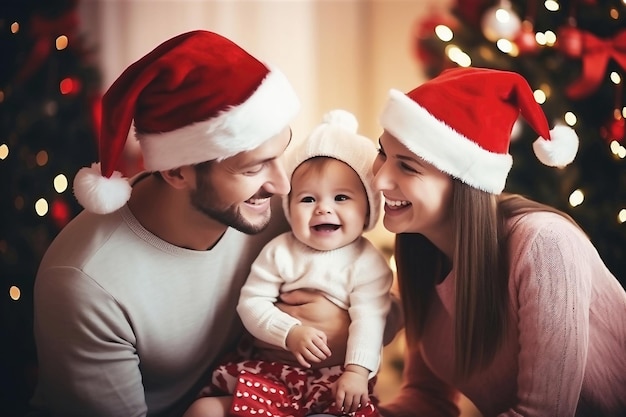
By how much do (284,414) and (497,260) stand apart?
0.57m

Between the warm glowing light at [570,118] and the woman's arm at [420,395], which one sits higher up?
the warm glowing light at [570,118]

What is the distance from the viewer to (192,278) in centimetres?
164

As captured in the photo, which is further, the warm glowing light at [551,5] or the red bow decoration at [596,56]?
the warm glowing light at [551,5]

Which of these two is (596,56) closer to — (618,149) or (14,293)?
(618,149)

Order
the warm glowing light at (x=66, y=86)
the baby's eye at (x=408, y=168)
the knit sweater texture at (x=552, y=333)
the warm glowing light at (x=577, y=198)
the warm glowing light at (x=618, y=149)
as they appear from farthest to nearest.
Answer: the warm glowing light at (x=66, y=86), the warm glowing light at (x=577, y=198), the warm glowing light at (x=618, y=149), the baby's eye at (x=408, y=168), the knit sweater texture at (x=552, y=333)

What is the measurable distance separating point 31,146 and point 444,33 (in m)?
1.31

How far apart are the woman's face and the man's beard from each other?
0.30 meters

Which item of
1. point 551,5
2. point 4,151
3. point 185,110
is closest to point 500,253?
point 185,110

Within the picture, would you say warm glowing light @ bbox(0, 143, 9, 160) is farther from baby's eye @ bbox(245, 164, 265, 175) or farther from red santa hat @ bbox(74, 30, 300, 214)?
baby's eye @ bbox(245, 164, 265, 175)

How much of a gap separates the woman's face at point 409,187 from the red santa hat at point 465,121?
4 centimetres

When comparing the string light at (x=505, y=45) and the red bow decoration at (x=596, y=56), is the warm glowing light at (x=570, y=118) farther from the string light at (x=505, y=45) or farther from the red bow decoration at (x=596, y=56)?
the string light at (x=505, y=45)

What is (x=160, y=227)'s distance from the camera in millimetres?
1608

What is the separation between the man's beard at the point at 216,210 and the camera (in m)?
1.55

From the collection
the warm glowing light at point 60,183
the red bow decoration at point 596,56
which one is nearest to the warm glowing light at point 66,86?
the warm glowing light at point 60,183
